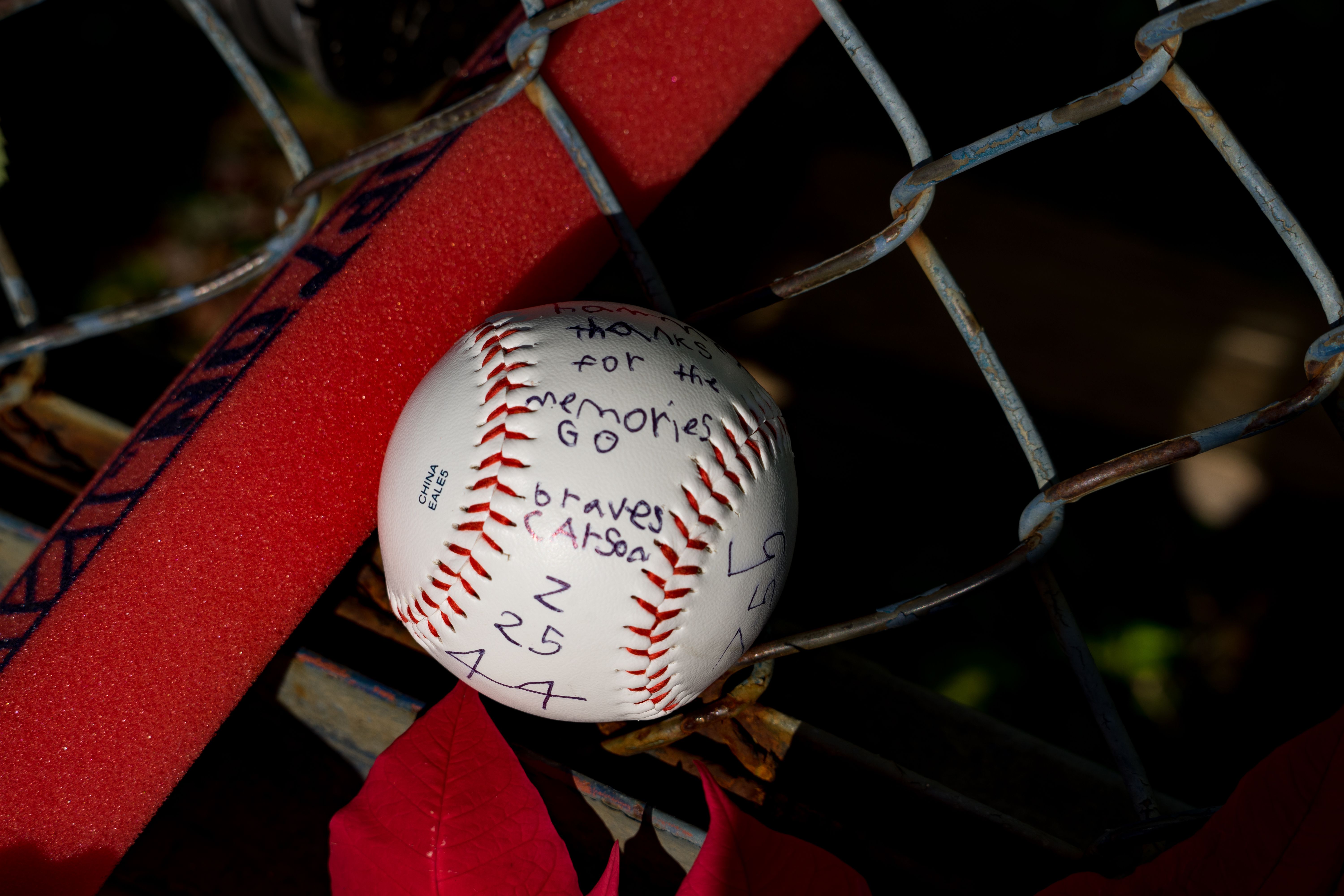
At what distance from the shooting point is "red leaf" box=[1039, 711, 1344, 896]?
2.03 feet

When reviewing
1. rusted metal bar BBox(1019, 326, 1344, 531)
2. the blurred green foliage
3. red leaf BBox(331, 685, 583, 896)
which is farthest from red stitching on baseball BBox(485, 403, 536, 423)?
the blurred green foliage

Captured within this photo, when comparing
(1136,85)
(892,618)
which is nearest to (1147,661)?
(892,618)

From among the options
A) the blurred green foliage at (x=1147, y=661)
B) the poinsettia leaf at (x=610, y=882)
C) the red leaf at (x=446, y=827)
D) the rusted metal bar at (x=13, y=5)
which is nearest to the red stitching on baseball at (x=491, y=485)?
the red leaf at (x=446, y=827)

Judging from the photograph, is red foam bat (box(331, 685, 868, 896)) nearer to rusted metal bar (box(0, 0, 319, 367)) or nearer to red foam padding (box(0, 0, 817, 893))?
red foam padding (box(0, 0, 817, 893))

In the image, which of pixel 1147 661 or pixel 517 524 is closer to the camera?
pixel 517 524

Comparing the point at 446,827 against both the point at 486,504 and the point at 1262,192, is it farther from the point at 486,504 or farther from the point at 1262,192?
the point at 1262,192

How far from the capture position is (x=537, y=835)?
29.6 inches

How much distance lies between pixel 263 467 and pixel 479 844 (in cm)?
42

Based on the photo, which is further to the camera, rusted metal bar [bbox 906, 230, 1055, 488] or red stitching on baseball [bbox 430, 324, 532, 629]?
rusted metal bar [bbox 906, 230, 1055, 488]

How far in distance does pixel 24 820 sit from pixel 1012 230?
186 cm

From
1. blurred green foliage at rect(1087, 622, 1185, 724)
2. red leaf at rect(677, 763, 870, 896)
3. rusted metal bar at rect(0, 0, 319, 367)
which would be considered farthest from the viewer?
blurred green foliage at rect(1087, 622, 1185, 724)

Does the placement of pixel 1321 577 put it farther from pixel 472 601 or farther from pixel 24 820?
pixel 24 820

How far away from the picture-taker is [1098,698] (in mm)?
816

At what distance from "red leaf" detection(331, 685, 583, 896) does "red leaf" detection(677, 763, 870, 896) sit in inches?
4.9
